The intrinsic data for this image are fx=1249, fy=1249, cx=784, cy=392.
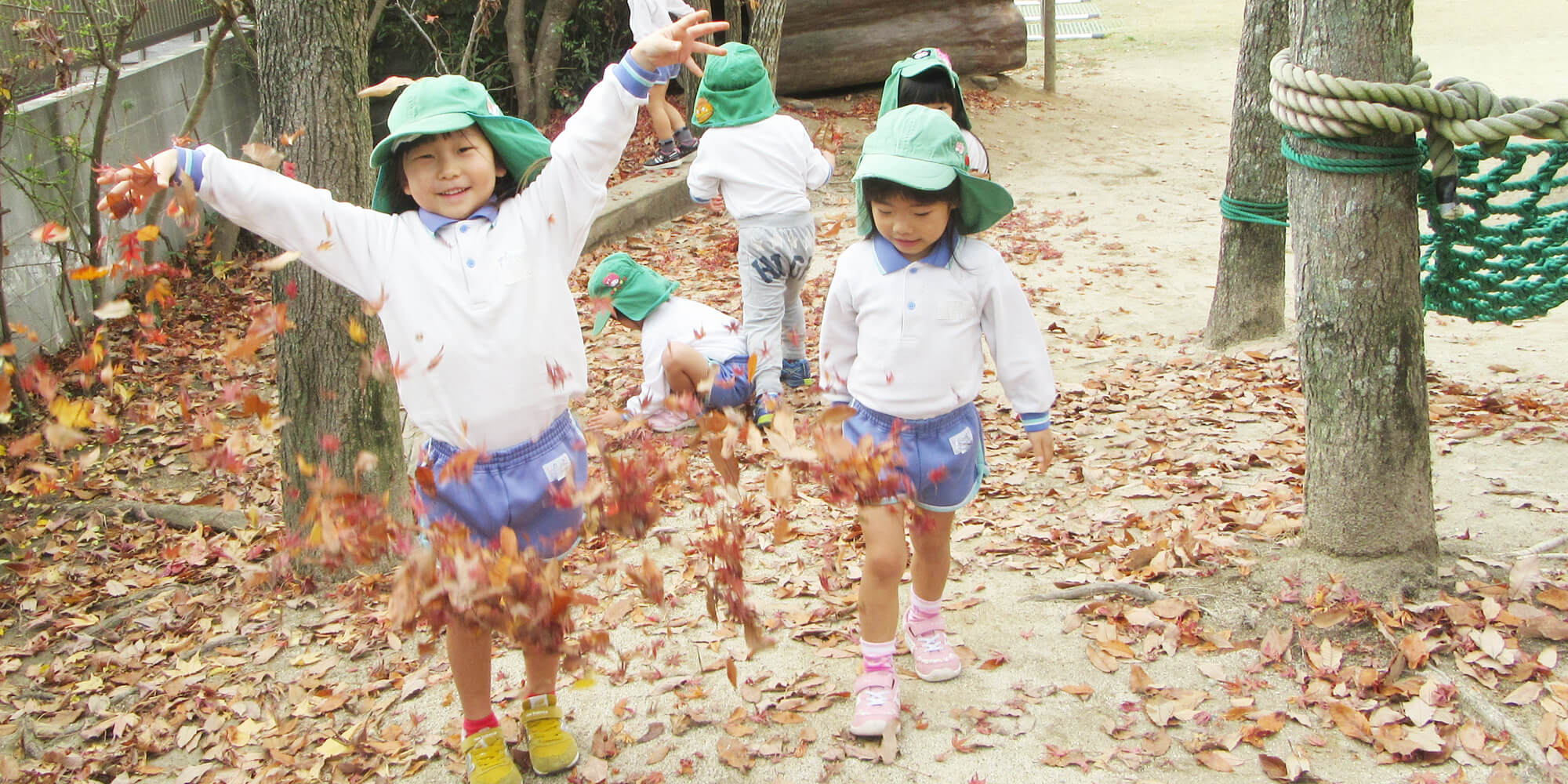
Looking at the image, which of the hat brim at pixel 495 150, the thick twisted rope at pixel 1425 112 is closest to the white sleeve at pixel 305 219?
the hat brim at pixel 495 150

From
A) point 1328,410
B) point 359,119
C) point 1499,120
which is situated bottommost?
point 1328,410

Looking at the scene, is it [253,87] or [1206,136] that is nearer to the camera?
[253,87]

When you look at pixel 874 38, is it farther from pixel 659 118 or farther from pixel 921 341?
pixel 921 341

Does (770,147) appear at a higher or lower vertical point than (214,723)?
higher

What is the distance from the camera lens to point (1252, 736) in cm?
318

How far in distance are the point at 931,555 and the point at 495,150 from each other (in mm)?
1611

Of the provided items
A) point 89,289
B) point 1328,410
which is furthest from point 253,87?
point 1328,410

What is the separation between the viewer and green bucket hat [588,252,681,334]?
569 cm

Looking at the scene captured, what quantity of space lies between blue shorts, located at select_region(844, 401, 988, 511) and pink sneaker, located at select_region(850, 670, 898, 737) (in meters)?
0.49

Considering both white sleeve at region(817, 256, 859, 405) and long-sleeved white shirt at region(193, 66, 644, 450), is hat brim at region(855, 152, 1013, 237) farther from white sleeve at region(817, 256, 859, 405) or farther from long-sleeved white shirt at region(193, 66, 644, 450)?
long-sleeved white shirt at region(193, 66, 644, 450)

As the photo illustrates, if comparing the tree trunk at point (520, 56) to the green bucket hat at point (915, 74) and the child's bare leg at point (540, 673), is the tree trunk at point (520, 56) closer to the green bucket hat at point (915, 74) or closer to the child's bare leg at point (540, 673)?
the green bucket hat at point (915, 74)

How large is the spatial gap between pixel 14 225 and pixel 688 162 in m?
4.94

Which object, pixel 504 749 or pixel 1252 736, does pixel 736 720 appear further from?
pixel 1252 736

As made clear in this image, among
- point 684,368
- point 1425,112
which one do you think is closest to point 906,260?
point 1425,112
